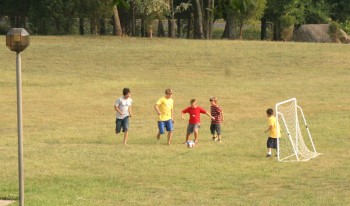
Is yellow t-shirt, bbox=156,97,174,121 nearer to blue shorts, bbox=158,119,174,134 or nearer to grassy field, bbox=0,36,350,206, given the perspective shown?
blue shorts, bbox=158,119,174,134

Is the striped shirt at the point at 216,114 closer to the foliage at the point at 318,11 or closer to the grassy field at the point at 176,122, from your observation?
the grassy field at the point at 176,122

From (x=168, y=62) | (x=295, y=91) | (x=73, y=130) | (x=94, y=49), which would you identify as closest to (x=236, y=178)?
(x=73, y=130)

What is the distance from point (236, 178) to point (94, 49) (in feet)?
115

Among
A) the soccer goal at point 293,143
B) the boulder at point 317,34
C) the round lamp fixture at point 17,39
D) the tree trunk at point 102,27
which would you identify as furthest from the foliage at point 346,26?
the round lamp fixture at point 17,39

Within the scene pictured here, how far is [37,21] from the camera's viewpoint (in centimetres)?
6284

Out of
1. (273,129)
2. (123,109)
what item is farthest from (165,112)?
(273,129)

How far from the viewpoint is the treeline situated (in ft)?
199

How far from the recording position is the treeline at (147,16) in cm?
6053

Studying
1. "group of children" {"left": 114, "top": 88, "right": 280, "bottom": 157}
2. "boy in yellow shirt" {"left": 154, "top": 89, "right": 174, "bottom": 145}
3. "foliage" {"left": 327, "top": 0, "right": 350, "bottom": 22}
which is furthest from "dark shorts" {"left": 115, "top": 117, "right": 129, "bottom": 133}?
"foliage" {"left": 327, "top": 0, "right": 350, "bottom": 22}

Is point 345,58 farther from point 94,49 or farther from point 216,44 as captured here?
point 94,49

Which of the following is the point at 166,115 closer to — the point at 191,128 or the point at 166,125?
the point at 166,125

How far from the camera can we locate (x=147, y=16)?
62031 millimetres

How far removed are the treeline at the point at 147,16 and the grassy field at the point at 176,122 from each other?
2.55m

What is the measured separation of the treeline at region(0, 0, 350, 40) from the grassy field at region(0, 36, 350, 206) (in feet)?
8.37
